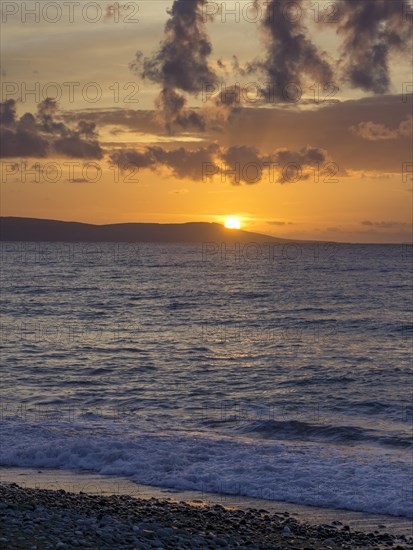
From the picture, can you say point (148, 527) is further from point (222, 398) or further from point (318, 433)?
point (222, 398)

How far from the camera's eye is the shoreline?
16656mm

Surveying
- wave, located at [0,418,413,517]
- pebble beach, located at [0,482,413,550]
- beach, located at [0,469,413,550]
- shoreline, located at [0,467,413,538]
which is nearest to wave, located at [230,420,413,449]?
wave, located at [0,418,413,517]

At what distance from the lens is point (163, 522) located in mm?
15055

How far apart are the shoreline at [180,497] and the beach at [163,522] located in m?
0.02

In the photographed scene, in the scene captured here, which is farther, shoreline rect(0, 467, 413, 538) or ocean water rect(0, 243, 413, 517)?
ocean water rect(0, 243, 413, 517)

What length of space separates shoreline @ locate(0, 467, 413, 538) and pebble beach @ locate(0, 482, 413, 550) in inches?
15.6

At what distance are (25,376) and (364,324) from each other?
103 ft

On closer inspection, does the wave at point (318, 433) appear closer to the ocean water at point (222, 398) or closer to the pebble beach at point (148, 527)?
the ocean water at point (222, 398)

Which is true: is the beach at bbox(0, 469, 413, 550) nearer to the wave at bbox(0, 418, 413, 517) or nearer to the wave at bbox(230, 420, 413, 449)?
the wave at bbox(0, 418, 413, 517)

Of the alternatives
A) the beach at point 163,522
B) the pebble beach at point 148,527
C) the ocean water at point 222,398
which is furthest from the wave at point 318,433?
the pebble beach at point 148,527

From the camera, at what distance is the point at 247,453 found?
862 inches

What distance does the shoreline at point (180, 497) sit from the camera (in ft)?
54.6

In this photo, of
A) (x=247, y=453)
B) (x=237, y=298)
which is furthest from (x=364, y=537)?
(x=237, y=298)

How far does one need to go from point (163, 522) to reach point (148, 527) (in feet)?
2.16
